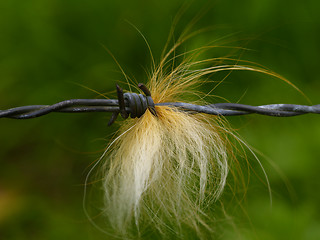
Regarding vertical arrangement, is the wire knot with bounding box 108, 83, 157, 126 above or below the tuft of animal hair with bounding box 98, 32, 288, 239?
above

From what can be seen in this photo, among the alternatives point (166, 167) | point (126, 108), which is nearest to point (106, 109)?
point (126, 108)

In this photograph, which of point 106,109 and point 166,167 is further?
point 166,167

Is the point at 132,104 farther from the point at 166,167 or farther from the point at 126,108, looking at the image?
the point at 166,167

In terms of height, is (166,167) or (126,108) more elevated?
(126,108)

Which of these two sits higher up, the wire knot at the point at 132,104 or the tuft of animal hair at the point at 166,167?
the wire knot at the point at 132,104
